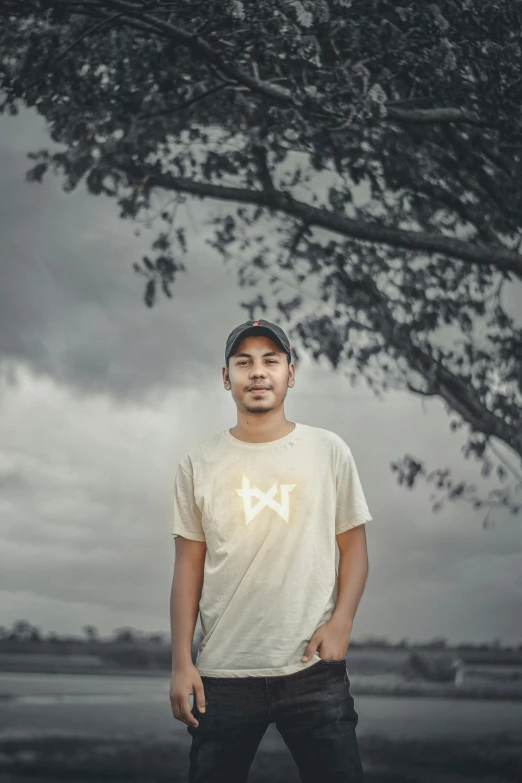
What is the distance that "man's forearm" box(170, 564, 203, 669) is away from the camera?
285 cm

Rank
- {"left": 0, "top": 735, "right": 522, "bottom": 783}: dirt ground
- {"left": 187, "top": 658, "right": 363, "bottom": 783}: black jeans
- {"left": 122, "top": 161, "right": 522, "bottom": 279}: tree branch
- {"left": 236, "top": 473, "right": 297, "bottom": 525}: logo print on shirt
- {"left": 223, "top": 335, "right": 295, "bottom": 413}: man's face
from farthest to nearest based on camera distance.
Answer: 1. {"left": 122, "top": 161, "right": 522, "bottom": 279}: tree branch
2. {"left": 0, "top": 735, "right": 522, "bottom": 783}: dirt ground
3. {"left": 223, "top": 335, "right": 295, "bottom": 413}: man's face
4. {"left": 236, "top": 473, "right": 297, "bottom": 525}: logo print on shirt
5. {"left": 187, "top": 658, "right": 363, "bottom": 783}: black jeans

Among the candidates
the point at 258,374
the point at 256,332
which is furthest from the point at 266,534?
the point at 256,332

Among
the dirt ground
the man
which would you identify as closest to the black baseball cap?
the man

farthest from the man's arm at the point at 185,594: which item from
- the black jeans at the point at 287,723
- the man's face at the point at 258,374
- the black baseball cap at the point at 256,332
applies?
the black baseball cap at the point at 256,332

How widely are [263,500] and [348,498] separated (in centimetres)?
29

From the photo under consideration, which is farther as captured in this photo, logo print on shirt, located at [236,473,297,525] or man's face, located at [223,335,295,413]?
man's face, located at [223,335,295,413]

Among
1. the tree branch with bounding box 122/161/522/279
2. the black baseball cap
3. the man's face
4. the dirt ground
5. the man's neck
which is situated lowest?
the dirt ground

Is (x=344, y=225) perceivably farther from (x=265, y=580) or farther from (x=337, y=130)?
(x=265, y=580)

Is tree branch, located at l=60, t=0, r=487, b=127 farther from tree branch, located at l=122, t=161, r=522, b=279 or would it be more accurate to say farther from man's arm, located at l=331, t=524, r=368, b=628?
man's arm, located at l=331, t=524, r=368, b=628

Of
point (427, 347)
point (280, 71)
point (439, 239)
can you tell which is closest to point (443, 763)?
point (427, 347)

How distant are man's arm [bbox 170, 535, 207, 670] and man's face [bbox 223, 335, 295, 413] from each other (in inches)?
20.0

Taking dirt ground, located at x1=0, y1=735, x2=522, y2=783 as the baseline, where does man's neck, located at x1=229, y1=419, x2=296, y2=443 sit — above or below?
above

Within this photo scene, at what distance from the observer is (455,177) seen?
27.9ft

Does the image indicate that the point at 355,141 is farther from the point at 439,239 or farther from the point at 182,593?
the point at 182,593
